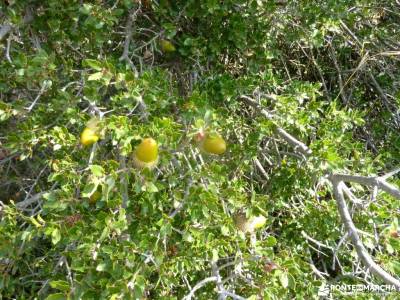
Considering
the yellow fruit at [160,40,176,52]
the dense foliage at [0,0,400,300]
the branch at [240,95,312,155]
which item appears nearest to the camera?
the dense foliage at [0,0,400,300]

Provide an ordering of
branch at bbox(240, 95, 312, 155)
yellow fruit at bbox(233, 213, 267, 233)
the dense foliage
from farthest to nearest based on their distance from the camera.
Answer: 1. branch at bbox(240, 95, 312, 155)
2. yellow fruit at bbox(233, 213, 267, 233)
3. the dense foliage

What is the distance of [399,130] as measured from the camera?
233 cm

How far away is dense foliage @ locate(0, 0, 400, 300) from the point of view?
126 cm

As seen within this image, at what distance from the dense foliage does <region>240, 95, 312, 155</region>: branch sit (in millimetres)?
19

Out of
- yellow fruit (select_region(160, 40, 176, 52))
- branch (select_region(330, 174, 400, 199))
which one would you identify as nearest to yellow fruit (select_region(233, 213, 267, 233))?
branch (select_region(330, 174, 400, 199))

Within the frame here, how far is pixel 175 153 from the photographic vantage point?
1344 mm

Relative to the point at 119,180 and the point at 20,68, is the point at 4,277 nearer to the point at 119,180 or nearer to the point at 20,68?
the point at 119,180

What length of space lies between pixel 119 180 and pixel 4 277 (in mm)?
520

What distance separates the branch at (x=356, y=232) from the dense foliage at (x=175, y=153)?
4 cm

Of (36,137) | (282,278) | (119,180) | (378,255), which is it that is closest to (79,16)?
(36,137)

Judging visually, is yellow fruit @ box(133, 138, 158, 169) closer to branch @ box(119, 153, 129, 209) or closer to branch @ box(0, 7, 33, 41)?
branch @ box(119, 153, 129, 209)

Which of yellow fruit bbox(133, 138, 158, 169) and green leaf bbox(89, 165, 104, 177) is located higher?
yellow fruit bbox(133, 138, 158, 169)


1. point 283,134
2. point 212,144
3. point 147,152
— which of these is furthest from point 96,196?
point 283,134

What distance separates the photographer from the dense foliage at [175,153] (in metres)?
Result: 1.26
